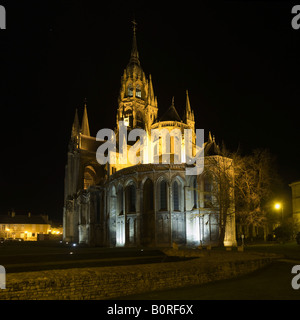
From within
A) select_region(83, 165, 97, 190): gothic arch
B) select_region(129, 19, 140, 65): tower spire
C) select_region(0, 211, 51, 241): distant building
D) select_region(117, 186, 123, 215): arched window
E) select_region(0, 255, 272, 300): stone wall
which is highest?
select_region(129, 19, 140, 65): tower spire

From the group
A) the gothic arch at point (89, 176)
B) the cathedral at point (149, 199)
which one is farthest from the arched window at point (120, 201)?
the gothic arch at point (89, 176)

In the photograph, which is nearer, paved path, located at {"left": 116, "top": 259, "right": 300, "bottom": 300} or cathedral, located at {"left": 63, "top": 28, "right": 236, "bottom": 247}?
paved path, located at {"left": 116, "top": 259, "right": 300, "bottom": 300}

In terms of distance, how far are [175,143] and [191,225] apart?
16.8m

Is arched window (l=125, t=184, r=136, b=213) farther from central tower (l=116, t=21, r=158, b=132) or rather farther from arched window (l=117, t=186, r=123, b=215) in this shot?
central tower (l=116, t=21, r=158, b=132)

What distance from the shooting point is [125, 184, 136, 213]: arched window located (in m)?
49.4

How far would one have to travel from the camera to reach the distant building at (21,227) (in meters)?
107

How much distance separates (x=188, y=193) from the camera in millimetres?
44969

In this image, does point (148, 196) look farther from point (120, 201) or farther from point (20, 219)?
point (20, 219)

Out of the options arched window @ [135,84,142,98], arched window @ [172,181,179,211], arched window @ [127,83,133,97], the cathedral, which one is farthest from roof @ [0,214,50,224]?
arched window @ [172,181,179,211]

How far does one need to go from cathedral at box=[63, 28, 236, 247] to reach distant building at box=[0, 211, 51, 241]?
38.2 metres

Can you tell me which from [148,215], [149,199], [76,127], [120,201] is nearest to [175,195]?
[149,199]

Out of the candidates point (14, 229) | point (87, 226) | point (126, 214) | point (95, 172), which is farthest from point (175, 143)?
point (14, 229)

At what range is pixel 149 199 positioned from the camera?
47.8m

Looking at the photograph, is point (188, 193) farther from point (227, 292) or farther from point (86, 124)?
point (86, 124)
